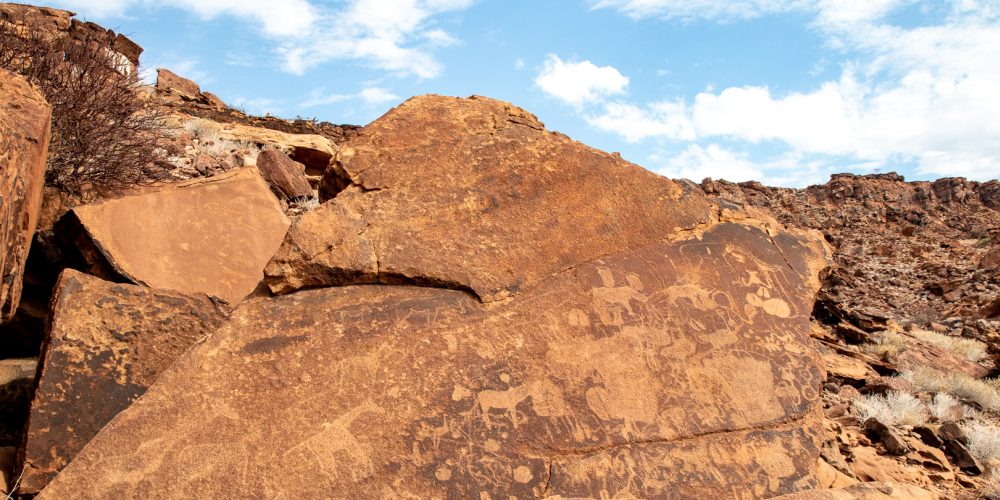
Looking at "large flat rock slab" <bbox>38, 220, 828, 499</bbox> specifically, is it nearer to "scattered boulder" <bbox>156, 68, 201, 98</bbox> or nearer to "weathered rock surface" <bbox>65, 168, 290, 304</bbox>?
"weathered rock surface" <bbox>65, 168, 290, 304</bbox>

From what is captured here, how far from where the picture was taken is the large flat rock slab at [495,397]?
2.44 metres

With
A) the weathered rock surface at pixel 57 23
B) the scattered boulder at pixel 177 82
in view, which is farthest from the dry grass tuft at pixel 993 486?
the scattered boulder at pixel 177 82

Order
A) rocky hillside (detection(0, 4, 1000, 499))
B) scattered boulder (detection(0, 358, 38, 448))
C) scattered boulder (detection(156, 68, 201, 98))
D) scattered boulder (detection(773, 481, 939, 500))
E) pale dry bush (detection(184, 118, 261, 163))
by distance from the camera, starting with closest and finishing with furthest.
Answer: scattered boulder (detection(773, 481, 939, 500)) → rocky hillside (detection(0, 4, 1000, 499)) → scattered boulder (detection(0, 358, 38, 448)) → pale dry bush (detection(184, 118, 261, 163)) → scattered boulder (detection(156, 68, 201, 98))

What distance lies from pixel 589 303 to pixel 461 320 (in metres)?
0.53

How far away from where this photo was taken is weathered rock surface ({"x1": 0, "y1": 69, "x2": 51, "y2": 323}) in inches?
118

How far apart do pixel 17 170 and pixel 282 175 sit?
495 cm

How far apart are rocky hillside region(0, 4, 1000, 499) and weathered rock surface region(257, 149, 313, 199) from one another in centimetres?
419

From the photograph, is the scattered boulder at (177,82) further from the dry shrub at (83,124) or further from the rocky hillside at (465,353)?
the rocky hillside at (465,353)

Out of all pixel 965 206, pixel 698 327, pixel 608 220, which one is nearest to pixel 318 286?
pixel 608 220

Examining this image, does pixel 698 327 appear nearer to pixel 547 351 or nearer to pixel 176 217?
pixel 547 351

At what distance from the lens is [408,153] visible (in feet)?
10.9

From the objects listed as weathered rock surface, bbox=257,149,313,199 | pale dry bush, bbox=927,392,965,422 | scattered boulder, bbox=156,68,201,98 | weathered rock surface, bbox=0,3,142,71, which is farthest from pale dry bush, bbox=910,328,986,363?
scattered boulder, bbox=156,68,201,98

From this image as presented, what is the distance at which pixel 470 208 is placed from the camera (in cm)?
313

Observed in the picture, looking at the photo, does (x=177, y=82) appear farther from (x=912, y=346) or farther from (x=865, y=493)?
(x=865, y=493)
